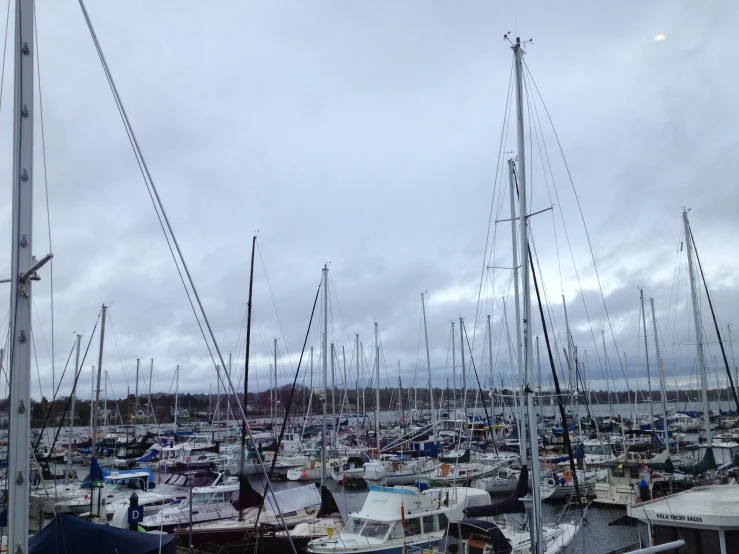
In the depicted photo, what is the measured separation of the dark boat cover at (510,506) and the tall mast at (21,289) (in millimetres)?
15034

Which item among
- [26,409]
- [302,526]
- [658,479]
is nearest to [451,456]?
[658,479]

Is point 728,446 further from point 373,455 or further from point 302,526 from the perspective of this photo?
point 302,526

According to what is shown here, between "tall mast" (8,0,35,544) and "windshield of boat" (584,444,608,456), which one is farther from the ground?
"tall mast" (8,0,35,544)

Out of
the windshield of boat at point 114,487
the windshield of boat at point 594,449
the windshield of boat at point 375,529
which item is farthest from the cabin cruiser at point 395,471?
the windshield of boat at point 375,529

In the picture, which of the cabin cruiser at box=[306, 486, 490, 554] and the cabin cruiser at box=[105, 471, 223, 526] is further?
the cabin cruiser at box=[105, 471, 223, 526]

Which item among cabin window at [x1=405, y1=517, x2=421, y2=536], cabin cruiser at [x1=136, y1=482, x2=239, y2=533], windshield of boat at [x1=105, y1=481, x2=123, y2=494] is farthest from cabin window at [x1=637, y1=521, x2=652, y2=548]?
windshield of boat at [x1=105, y1=481, x2=123, y2=494]

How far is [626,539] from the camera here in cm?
2797

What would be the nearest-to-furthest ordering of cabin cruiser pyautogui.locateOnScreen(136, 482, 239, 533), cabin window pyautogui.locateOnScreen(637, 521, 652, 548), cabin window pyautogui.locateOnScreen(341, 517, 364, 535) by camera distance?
cabin window pyautogui.locateOnScreen(637, 521, 652, 548) → cabin window pyautogui.locateOnScreen(341, 517, 364, 535) → cabin cruiser pyautogui.locateOnScreen(136, 482, 239, 533)

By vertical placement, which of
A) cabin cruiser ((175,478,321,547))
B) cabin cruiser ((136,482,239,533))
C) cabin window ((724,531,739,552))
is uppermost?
cabin window ((724,531,739,552))

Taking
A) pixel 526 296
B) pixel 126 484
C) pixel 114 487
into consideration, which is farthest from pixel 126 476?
pixel 526 296

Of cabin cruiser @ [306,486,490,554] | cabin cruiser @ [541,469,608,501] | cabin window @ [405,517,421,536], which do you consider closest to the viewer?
cabin cruiser @ [306,486,490,554]

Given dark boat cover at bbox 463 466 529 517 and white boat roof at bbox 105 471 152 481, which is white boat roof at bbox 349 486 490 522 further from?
white boat roof at bbox 105 471 152 481

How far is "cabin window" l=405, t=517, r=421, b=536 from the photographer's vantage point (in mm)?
19534

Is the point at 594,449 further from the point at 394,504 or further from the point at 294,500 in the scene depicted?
the point at 394,504
